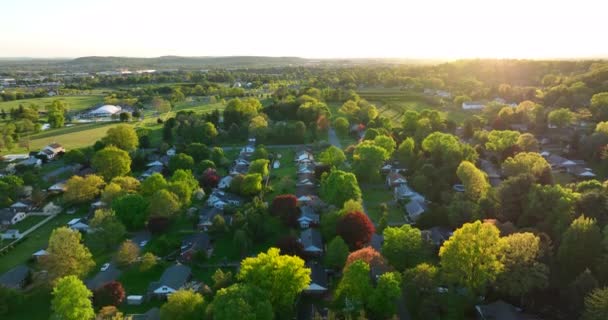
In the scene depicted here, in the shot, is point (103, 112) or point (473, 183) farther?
point (103, 112)

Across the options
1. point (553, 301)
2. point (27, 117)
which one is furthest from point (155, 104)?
point (553, 301)

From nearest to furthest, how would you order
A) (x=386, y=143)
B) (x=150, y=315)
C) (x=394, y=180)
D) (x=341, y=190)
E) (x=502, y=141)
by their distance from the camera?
1. (x=150, y=315)
2. (x=341, y=190)
3. (x=394, y=180)
4. (x=502, y=141)
5. (x=386, y=143)

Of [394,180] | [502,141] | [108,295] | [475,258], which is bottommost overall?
Result: [108,295]

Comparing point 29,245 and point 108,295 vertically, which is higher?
point 108,295

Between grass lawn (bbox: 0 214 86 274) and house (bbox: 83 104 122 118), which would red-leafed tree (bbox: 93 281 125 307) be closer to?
grass lawn (bbox: 0 214 86 274)

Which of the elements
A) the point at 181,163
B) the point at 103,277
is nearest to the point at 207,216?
the point at 103,277

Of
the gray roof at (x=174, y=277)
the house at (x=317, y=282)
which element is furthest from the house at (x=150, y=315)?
the house at (x=317, y=282)

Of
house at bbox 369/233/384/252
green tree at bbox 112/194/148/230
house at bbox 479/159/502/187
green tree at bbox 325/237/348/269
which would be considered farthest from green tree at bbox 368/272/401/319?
house at bbox 479/159/502/187

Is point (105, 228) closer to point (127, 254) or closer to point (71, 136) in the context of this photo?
point (127, 254)
